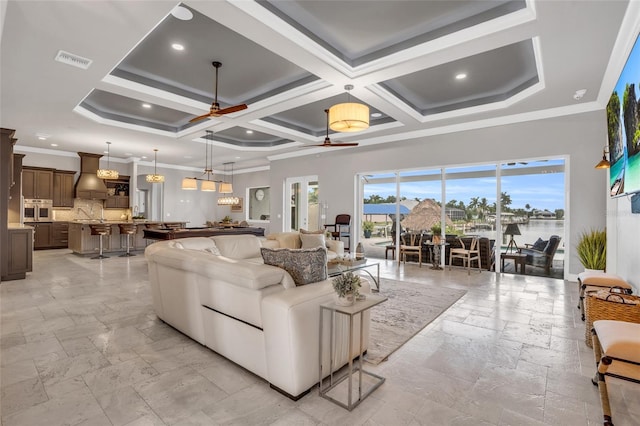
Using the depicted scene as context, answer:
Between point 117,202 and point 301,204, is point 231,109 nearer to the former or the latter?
point 301,204

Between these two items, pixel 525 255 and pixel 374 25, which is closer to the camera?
pixel 374 25

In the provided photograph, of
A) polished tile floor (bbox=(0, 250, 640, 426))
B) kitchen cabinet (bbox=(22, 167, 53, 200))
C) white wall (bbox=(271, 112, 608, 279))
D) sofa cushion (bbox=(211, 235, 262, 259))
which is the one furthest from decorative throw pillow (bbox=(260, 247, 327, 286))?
kitchen cabinet (bbox=(22, 167, 53, 200))

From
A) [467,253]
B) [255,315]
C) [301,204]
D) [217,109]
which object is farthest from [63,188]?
[467,253]

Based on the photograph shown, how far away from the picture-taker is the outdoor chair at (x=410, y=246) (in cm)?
752

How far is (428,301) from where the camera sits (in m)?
4.52

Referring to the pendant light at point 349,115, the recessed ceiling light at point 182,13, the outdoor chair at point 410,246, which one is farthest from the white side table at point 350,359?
the outdoor chair at point 410,246

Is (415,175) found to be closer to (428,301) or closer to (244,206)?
(428,301)

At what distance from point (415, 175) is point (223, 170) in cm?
864

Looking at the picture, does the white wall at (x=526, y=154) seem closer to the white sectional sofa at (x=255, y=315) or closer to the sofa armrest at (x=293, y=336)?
the white sectional sofa at (x=255, y=315)

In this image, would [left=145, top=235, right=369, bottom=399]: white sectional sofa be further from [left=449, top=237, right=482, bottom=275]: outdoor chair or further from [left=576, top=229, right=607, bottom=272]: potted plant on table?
[left=449, top=237, right=482, bottom=275]: outdoor chair

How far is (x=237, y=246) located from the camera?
5.16m

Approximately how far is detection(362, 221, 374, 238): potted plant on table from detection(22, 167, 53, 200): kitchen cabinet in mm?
9516

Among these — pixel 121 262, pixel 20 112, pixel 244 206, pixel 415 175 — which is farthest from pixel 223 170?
pixel 415 175

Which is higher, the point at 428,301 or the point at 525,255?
the point at 525,255
